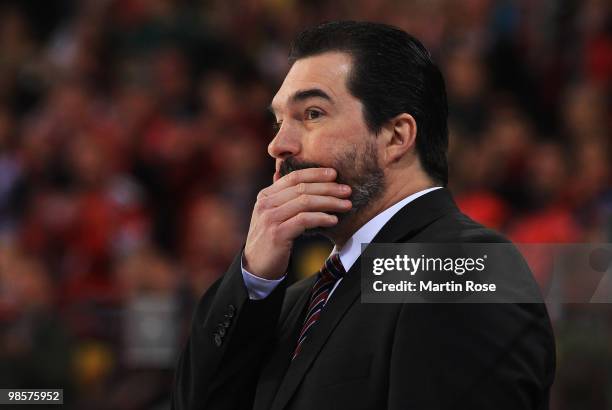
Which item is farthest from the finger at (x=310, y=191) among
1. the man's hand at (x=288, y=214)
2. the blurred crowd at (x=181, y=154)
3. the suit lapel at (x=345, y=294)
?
the blurred crowd at (x=181, y=154)

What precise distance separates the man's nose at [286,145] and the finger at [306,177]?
0.06m

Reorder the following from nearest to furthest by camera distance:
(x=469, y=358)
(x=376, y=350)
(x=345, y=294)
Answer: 1. (x=469, y=358)
2. (x=376, y=350)
3. (x=345, y=294)

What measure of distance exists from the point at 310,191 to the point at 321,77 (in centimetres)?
29

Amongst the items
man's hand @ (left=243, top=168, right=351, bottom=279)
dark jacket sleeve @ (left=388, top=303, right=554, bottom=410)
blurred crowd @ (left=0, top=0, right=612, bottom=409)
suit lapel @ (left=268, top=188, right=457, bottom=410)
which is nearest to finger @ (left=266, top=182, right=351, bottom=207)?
man's hand @ (left=243, top=168, right=351, bottom=279)

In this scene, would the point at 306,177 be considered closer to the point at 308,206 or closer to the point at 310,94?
the point at 308,206

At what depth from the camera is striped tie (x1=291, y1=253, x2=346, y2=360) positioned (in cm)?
239

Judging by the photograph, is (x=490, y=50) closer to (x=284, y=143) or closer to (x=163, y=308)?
(x=163, y=308)

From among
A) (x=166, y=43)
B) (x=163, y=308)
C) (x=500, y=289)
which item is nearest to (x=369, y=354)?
(x=500, y=289)

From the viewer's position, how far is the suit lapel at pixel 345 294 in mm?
2256

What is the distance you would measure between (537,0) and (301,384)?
583cm

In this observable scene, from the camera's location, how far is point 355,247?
7.96 ft

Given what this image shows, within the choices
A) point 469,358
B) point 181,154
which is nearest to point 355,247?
Answer: point 469,358

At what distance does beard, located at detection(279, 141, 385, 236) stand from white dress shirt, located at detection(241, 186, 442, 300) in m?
0.04

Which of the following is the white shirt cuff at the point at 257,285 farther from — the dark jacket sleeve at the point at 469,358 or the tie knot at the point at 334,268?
the dark jacket sleeve at the point at 469,358
